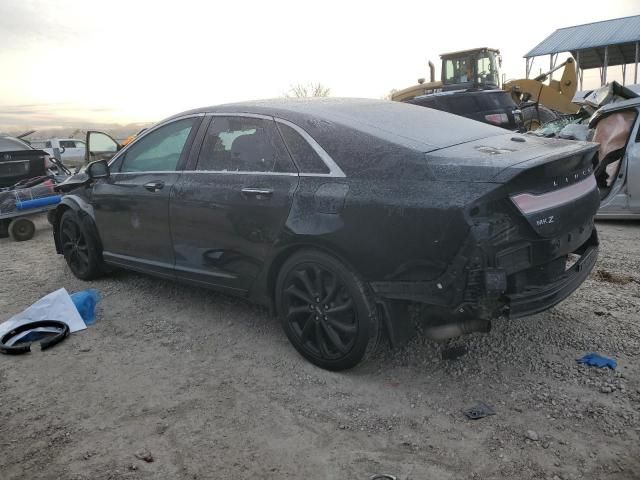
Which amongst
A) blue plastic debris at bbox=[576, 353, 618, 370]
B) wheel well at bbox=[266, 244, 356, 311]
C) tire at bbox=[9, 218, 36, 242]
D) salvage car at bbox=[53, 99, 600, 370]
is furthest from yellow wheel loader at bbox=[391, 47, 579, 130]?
wheel well at bbox=[266, 244, 356, 311]

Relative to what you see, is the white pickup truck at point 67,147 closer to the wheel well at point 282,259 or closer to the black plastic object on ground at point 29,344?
the black plastic object on ground at point 29,344

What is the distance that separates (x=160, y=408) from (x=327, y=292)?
114 centimetres

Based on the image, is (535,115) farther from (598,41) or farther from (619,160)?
(598,41)

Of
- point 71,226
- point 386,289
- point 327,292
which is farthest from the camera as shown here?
point 71,226

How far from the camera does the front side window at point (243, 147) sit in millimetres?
3469

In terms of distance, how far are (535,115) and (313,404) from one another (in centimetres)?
1376

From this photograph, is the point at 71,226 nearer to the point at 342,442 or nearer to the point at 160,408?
the point at 160,408

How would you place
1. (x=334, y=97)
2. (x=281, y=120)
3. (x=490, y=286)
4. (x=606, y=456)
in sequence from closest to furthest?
(x=606, y=456) < (x=490, y=286) < (x=281, y=120) < (x=334, y=97)

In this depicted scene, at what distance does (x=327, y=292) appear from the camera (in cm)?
317

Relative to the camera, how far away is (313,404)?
9.74 feet

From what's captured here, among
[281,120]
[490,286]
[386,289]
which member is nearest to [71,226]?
[281,120]

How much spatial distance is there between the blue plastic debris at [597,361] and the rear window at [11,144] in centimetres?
983

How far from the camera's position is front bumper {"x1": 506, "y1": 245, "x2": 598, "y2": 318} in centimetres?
274

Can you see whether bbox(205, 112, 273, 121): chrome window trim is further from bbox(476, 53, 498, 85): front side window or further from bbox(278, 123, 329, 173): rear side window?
bbox(476, 53, 498, 85): front side window
